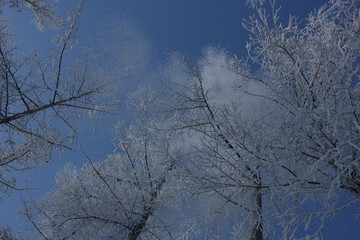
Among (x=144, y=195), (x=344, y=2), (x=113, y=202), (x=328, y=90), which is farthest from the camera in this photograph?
(x=144, y=195)

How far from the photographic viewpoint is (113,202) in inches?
245

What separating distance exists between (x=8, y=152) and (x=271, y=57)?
4.91 m

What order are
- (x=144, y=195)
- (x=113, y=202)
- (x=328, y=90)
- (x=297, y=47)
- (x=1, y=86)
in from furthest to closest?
(x=144, y=195), (x=113, y=202), (x=297, y=47), (x=1, y=86), (x=328, y=90)

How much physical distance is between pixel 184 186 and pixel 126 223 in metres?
2.98

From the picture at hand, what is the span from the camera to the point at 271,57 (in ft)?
16.0

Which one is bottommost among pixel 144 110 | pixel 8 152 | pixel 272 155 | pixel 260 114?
pixel 272 155

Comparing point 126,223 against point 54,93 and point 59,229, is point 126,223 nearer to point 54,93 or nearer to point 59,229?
point 59,229

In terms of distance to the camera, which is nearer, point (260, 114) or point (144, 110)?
point (260, 114)

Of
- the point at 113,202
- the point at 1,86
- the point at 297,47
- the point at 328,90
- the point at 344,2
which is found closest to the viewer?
the point at 328,90

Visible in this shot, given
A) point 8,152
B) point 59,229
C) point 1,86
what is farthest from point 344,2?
point 59,229

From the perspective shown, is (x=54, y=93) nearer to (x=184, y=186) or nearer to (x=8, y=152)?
(x=8, y=152)

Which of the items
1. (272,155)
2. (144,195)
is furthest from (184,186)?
(144,195)

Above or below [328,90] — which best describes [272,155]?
below

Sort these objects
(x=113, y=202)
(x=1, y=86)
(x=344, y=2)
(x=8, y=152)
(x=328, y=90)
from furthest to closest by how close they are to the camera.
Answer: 1. (x=113, y=202)
2. (x=8, y=152)
3. (x=344, y=2)
4. (x=1, y=86)
5. (x=328, y=90)
